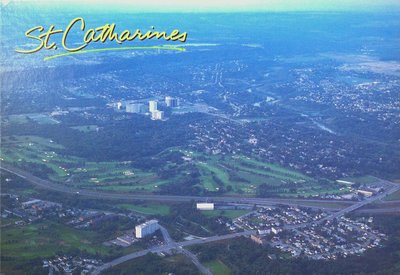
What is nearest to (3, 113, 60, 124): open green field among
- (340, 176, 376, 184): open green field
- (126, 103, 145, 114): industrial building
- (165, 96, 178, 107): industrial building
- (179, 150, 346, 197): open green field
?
(126, 103, 145, 114): industrial building

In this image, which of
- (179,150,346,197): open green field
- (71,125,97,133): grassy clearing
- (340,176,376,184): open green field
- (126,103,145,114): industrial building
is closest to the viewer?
(179,150,346,197): open green field

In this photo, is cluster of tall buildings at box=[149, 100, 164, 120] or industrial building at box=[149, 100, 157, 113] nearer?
cluster of tall buildings at box=[149, 100, 164, 120]

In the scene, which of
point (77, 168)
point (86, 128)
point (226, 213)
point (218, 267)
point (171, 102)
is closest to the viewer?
point (218, 267)

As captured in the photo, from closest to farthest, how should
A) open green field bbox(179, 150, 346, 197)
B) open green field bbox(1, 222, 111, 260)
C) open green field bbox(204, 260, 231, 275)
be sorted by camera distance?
open green field bbox(204, 260, 231, 275)
open green field bbox(1, 222, 111, 260)
open green field bbox(179, 150, 346, 197)

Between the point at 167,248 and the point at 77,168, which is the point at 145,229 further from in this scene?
the point at 77,168

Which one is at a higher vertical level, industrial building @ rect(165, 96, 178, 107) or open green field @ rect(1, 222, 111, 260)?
industrial building @ rect(165, 96, 178, 107)

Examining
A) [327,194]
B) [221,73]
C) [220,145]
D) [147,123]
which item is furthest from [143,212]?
[221,73]

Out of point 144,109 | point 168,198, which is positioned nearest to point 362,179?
point 168,198

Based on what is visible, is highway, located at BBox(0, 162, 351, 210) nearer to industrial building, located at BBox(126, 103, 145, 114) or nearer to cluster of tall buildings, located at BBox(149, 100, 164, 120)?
cluster of tall buildings, located at BBox(149, 100, 164, 120)
